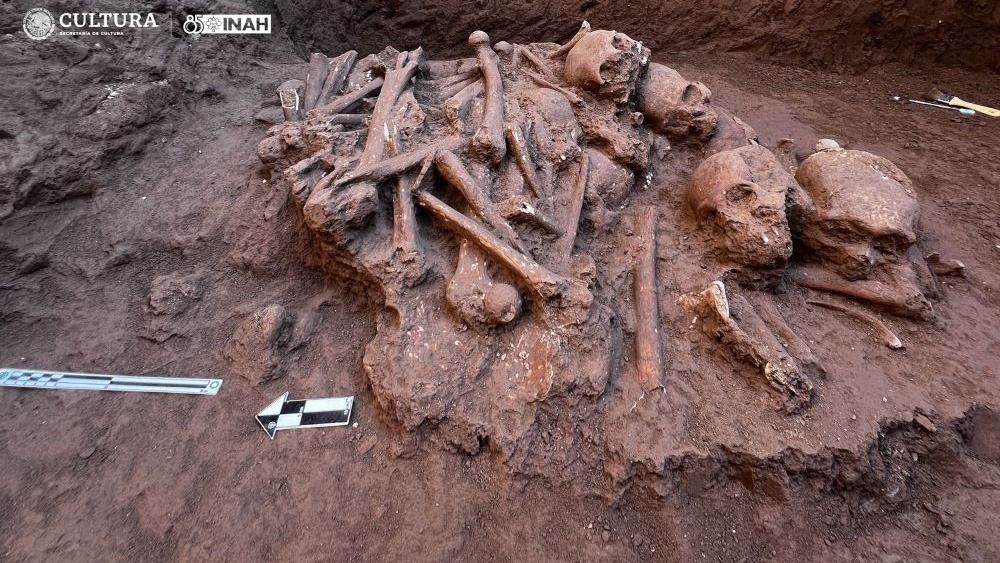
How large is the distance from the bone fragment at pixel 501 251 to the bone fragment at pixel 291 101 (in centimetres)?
156

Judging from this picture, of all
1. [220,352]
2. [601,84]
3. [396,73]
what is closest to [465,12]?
[396,73]

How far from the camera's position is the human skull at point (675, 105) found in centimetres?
389

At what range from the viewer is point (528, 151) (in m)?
3.39

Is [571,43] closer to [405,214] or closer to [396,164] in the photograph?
[396,164]

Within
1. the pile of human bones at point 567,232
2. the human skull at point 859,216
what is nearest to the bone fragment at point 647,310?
the pile of human bones at point 567,232

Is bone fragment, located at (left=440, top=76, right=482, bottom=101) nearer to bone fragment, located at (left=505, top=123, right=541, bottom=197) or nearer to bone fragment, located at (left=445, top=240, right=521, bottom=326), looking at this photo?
bone fragment, located at (left=505, top=123, right=541, bottom=197)

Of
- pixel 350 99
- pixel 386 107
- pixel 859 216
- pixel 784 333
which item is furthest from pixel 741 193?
pixel 350 99

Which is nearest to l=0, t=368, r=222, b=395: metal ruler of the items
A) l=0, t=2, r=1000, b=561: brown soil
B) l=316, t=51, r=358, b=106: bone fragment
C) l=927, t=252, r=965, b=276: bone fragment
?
l=0, t=2, r=1000, b=561: brown soil

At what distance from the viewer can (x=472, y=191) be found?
3.05 m

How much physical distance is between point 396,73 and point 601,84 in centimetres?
162

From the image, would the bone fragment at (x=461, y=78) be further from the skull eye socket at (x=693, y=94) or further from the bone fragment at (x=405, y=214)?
the skull eye socket at (x=693, y=94)

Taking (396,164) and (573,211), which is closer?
(396,164)

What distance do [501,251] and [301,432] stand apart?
5.08ft

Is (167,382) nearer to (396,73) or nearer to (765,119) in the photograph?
(396,73)
